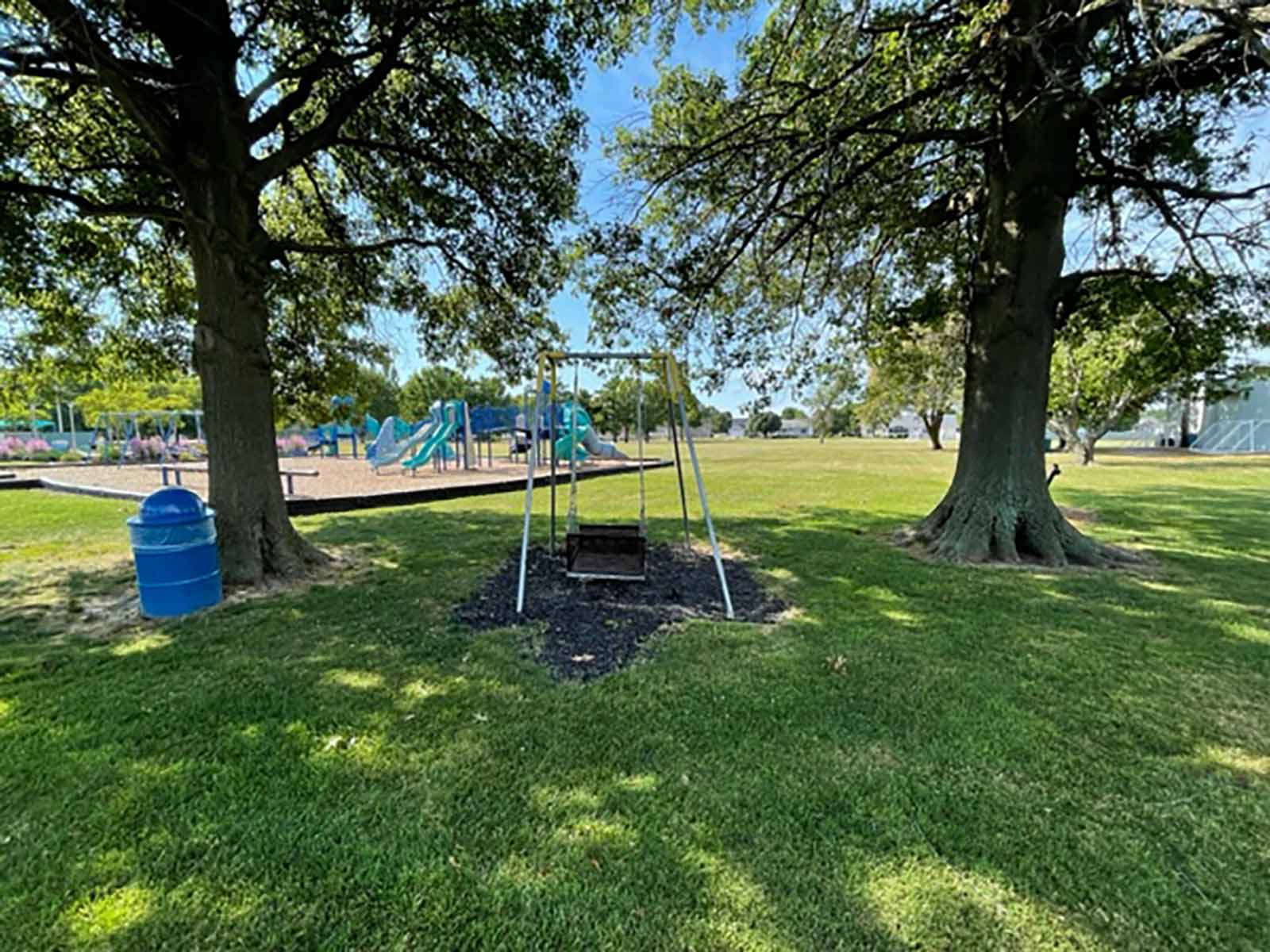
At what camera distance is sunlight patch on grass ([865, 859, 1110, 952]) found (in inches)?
64.4

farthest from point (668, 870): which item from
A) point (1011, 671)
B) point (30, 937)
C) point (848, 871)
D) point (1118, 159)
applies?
point (1118, 159)

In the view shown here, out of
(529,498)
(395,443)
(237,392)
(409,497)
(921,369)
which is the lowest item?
(409,497)

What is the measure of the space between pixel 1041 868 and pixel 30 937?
3.19 meters

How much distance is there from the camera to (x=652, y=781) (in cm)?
237

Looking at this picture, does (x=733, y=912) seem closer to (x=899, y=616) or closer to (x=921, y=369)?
(x=899, y=616)

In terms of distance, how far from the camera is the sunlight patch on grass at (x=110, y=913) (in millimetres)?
1641

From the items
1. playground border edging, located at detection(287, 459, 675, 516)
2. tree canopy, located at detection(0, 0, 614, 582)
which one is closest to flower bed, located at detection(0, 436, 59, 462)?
playground border edging, located at detection(287, 459, 675, 516)

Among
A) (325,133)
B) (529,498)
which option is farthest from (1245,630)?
(325,133)

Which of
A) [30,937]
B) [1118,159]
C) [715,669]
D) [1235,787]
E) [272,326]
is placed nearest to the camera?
[30,937]

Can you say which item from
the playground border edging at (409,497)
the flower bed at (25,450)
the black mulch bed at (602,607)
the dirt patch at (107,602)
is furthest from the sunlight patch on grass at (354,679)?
the flower bed at (25,450)

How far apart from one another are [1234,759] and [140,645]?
6.42m

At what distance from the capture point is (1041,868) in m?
1.91

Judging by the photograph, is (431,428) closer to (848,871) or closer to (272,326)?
(272,326)

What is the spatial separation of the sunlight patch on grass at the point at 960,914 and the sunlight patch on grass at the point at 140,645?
15.1ft
